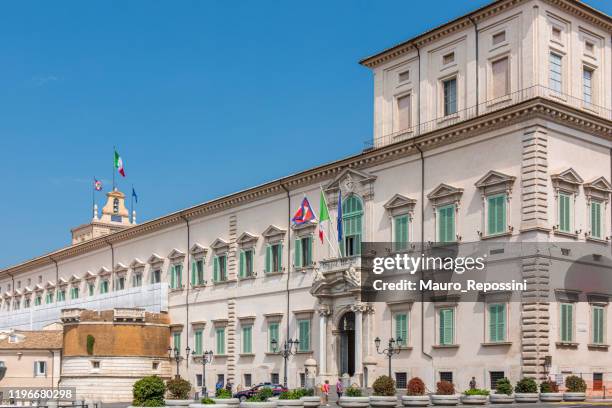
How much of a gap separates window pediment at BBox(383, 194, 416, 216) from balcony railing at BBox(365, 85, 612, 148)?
3.37 meters

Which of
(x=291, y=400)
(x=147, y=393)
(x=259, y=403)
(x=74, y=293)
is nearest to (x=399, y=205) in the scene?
(x=291, y=400)

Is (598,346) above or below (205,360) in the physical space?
above

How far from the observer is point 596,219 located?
45375 mm

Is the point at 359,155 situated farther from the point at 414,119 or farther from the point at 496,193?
the point at 496,193

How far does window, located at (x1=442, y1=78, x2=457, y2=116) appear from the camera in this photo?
49.2 metres

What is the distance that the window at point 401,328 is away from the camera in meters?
49.2

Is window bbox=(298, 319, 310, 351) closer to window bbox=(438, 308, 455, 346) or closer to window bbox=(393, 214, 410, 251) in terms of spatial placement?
window bbox=(393, 214, 410, 251)

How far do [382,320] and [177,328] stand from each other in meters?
25.2

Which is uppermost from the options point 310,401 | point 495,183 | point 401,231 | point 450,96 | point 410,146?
point 450,96

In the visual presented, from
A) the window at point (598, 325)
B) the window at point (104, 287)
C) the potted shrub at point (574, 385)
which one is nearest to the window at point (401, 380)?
the potted shrub at point (574, 385)

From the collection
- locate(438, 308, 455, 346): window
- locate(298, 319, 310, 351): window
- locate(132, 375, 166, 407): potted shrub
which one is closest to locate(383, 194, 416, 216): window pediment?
locate(438, 308, 455, 346): window

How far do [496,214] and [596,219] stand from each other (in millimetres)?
5077

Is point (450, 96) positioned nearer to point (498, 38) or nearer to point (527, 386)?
point (498, 38)

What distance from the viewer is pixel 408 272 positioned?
49.7 meters
